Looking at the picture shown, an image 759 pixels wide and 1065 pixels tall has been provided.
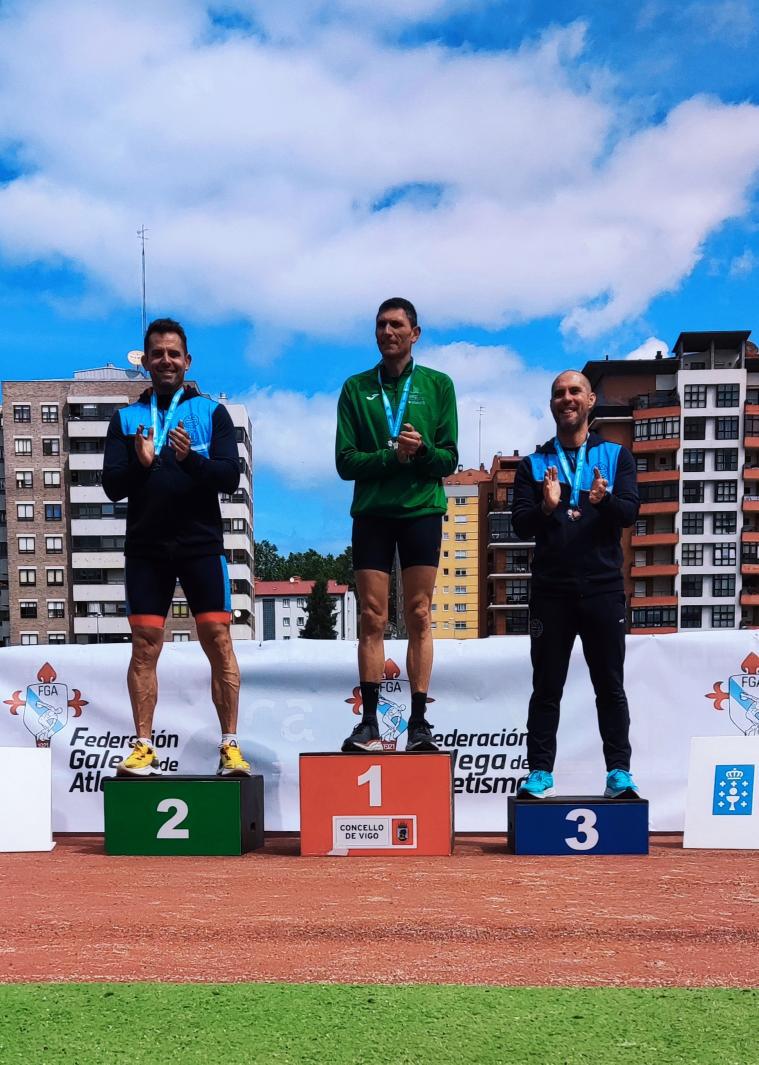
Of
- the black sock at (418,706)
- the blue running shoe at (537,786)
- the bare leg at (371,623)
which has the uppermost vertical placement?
the bare leg at (371,623)

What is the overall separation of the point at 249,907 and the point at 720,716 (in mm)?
4078

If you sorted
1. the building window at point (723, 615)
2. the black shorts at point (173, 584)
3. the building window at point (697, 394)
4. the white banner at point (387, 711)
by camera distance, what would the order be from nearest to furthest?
the black shorts at point (173, 584) < the white banner at point (387, 711) < the building window at point (723, 615) < the building window at point (697, 394)

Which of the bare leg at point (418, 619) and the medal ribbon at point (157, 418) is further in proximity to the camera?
the medal ribbon at point (157, 418)

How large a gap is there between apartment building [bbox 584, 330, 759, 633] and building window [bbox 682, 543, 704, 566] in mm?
75

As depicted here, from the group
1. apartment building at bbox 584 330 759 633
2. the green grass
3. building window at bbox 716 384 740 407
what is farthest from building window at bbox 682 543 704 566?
the green grass

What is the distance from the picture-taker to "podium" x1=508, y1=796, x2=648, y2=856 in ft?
17.0

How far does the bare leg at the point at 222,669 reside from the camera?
573cm

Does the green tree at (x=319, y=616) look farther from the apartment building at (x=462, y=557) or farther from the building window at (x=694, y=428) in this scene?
the building window at (x=694, y=428)

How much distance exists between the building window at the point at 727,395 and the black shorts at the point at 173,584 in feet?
252

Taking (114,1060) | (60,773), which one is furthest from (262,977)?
(60,773)

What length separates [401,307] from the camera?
19.0 feet

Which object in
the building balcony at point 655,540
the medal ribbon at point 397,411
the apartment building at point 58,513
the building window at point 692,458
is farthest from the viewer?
the apartment building at point 58,513

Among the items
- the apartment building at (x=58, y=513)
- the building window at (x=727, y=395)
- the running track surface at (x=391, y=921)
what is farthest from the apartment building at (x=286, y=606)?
the running track surface at (x=391, y=921)

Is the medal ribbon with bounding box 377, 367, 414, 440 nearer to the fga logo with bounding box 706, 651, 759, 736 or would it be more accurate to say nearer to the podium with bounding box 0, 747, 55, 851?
the podium with bounding box 0, 747, 55, 851
